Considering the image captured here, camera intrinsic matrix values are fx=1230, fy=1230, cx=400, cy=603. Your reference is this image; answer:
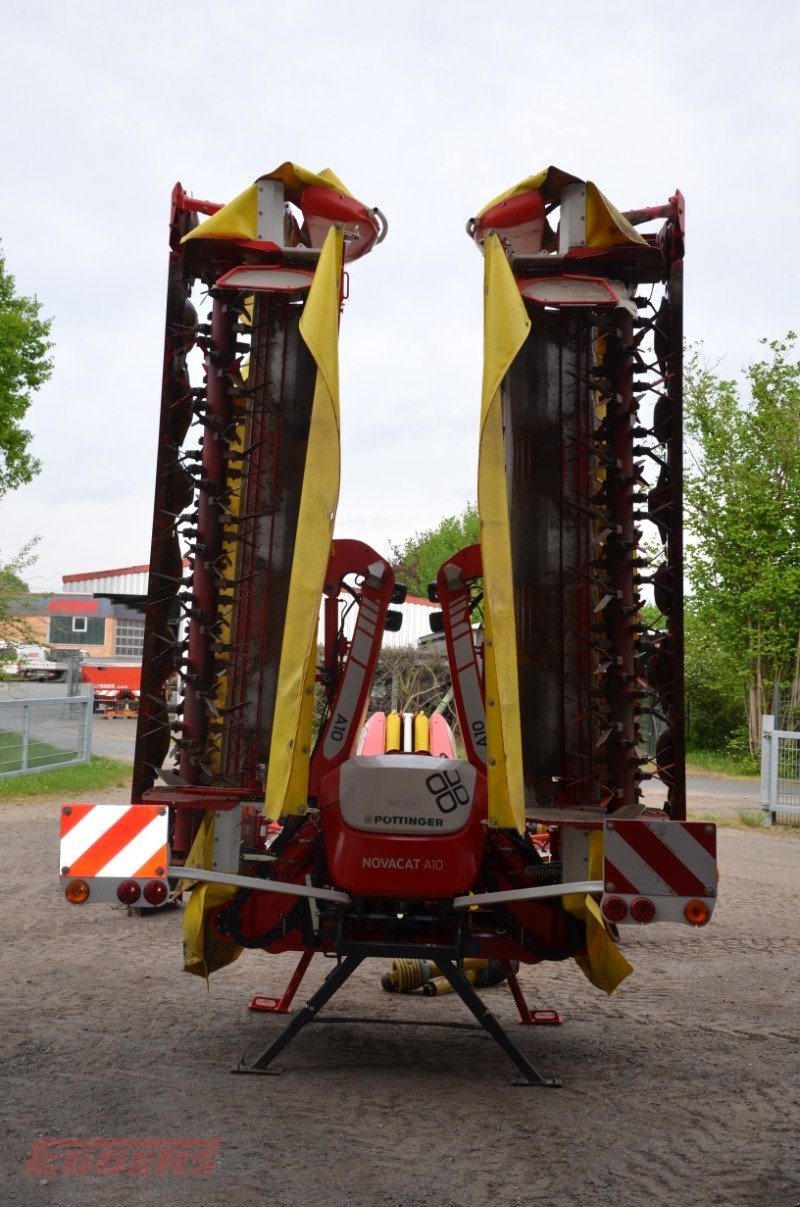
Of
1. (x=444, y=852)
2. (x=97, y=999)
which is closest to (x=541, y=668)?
(x=444, y=852)

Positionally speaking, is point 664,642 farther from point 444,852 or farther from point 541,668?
point 444,852

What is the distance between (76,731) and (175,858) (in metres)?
17.2

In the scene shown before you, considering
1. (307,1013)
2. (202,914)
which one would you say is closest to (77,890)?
(202,914)

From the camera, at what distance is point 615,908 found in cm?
484

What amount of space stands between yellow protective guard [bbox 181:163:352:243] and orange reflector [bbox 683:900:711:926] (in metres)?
3.42

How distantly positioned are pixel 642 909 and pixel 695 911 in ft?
0.72

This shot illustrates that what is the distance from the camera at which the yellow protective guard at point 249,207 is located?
17.8ft

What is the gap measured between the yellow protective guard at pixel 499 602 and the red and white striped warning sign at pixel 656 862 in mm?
422

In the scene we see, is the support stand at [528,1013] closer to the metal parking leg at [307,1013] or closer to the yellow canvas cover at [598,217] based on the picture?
the metal parking leg at [307,1013]

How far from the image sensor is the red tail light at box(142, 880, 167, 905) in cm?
498

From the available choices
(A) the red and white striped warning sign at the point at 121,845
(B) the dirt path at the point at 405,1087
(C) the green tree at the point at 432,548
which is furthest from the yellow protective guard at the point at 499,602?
(C) the green tree at the point at 432,548

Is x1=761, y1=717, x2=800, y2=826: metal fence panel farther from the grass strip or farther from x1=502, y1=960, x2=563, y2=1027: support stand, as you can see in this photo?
x1=502, y1=960, x2=563, y2=1027: support stand

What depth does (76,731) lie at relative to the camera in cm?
2280

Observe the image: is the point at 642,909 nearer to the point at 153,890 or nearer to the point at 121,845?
the point at 153,890
